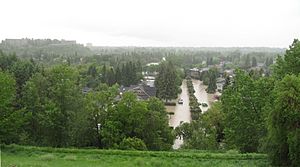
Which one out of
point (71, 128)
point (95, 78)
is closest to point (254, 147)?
point (71, 128)

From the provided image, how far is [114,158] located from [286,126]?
26.6ft

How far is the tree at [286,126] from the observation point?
16416mm

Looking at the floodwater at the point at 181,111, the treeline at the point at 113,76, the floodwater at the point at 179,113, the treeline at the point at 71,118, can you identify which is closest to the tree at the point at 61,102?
the treeline at the point at 71,118

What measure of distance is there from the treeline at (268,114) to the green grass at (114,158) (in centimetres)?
135

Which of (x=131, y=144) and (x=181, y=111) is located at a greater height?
(x=131, y=144)

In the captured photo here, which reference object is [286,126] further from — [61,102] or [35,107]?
[35,107]

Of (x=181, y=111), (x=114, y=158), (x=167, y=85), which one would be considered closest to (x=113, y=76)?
(x=167, y=85)

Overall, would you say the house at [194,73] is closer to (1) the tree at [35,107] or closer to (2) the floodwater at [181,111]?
(2) the floodwater at [181,111]

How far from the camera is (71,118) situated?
24.8m

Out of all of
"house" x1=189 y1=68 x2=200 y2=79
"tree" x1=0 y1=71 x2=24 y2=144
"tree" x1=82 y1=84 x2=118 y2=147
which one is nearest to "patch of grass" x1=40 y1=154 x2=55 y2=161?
"tree" x1=0 y1=71 x2=24 y2=144

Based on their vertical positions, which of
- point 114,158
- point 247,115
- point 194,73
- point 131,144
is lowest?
point 194,73

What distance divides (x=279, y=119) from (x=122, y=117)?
1201 cm

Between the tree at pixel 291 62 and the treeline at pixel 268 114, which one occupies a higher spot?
the tree at pixel 291 62

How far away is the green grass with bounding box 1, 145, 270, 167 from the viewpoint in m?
17.5
